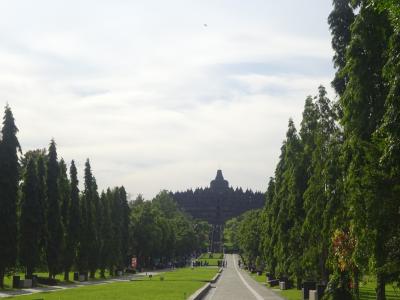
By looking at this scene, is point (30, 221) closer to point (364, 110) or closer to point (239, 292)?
point (239, 292)

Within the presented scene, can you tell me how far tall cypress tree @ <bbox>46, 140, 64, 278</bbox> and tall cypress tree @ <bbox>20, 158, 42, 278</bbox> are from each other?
7.81 ft

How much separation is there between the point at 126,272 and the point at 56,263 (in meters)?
32.3

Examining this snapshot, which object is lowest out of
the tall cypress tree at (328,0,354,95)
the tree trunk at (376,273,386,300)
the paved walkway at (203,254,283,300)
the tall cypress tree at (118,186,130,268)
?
the paved walkway at (203,254,283,300)

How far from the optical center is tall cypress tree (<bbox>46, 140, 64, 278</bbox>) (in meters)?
57.1

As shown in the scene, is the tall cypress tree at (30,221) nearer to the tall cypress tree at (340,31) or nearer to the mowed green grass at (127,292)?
the mowed green grass at (127,292)

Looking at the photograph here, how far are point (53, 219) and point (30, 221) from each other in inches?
203

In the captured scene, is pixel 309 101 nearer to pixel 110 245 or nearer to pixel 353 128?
pixel 353 128

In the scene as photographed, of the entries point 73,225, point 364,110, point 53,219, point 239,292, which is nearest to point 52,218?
point 53,219

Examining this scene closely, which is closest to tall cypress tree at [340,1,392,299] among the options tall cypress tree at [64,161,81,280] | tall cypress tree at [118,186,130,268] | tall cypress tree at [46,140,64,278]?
tall cypress tree at [46,140,64,278]

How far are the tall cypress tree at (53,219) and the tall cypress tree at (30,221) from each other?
2.38 m

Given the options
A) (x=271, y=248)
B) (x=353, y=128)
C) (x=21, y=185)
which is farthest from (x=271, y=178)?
(x=353, y=128)

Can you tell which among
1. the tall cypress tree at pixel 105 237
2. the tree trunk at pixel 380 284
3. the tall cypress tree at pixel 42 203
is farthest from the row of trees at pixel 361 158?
the tall cypress tree at pixel 105 237

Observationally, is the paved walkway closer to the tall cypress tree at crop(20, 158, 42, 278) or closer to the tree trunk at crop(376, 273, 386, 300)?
the tree trunk at crop(376, 273, 386, 300)

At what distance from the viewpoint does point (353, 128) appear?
71.8ft
